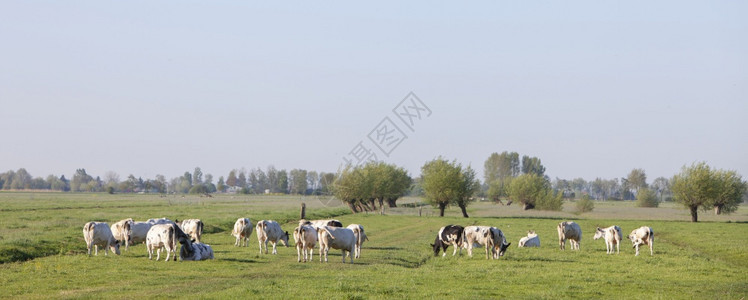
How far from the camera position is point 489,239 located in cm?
2828

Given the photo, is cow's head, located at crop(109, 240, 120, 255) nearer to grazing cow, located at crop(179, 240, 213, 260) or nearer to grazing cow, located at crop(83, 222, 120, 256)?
grazing cow, located at crop(83, 222, 120, 256)

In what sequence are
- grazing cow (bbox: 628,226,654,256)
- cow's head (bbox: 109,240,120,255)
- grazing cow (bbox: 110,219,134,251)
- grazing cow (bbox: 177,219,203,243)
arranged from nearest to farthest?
cow's head (bbox: 109,240,120,255) → grazing cow (bbox: 110,219,134,251) → grazing cow (bbox: 628,226,654,256) → grazing cow (bbox: 177,219,203,243)

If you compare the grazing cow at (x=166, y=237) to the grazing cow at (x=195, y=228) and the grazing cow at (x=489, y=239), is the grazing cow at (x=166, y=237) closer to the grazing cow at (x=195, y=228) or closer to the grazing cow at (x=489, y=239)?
the grazing cow at (x=195, y=228)

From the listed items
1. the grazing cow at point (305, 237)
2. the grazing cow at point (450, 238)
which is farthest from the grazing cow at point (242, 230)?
the grazing cow at point (450, 238)

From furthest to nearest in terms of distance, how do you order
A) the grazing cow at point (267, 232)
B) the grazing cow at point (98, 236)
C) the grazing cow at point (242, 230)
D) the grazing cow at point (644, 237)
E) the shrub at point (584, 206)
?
the shrub at point (584, 206), the grazing cow at point (242, 230), the grazing cow at point (644, 237), the grazing cow at point (267, 232), the grazing cow at point (98, 236)

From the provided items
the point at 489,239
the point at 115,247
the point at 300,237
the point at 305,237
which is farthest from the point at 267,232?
the point at 489,239

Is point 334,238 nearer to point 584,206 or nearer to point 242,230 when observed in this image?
point 242,230

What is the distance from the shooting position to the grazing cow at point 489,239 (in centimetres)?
2827

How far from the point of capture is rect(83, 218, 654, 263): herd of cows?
1014 inches

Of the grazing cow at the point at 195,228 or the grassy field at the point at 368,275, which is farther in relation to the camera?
the grazing cow at the point at 195,228

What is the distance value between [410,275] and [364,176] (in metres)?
69.4

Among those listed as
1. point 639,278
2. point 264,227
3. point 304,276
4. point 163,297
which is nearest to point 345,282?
point 304,276

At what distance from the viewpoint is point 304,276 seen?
21.4 metres

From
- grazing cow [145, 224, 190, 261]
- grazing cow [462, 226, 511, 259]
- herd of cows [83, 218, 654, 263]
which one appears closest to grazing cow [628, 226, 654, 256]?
herd of cows [83, 218, 654, 263]
